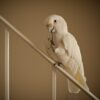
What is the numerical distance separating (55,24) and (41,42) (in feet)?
3.66

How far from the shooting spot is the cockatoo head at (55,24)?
119 cm

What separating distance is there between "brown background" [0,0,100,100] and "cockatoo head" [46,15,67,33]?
1.06 metres

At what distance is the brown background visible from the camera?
235cm

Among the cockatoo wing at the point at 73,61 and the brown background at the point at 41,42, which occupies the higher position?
the brown background at the point at 41,42

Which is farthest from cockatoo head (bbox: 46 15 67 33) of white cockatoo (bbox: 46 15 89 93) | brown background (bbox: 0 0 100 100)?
brown background (bbox: 0 0 100 100)

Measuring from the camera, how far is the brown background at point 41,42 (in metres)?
2.35

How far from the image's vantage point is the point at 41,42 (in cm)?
237

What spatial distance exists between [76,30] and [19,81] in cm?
72

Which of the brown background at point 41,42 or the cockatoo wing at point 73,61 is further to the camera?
the brown background at point 41,42

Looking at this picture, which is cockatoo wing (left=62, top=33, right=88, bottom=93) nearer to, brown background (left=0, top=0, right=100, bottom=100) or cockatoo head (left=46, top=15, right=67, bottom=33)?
cockatoo head (left=46, top=15, right=67, bottom=33)

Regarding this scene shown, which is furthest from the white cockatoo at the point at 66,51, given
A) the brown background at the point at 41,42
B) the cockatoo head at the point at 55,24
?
the brown background at the point at 41,42

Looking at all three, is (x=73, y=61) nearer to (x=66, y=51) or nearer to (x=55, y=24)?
(x=66, y=51)

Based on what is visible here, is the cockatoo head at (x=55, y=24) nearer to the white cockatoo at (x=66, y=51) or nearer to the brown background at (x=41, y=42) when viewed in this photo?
the white cockatoo at (x=66, y=51)

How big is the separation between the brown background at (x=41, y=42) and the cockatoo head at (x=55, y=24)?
1062 mm
